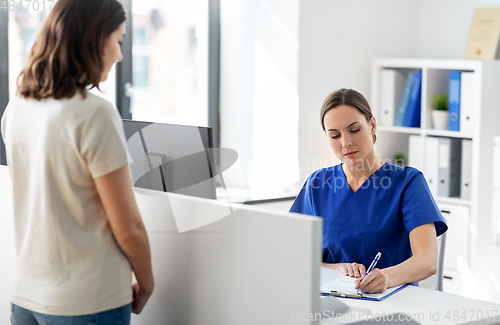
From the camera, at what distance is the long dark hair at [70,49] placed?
1.14 metres

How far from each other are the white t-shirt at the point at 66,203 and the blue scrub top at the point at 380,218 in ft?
2.82

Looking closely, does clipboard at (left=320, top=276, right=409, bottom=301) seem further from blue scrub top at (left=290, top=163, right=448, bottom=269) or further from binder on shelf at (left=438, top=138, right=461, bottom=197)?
binder on shelf at (left=438, top=138, right=461, bottom=197)

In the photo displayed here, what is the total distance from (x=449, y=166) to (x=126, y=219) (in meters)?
2.51

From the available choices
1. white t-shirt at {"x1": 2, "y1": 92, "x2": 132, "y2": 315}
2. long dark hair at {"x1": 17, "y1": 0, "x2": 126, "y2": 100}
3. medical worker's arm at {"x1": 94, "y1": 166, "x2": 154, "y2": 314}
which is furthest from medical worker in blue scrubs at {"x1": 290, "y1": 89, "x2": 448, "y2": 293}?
long dark hair at {"x1": 17, "y1": 0, "x2": 126, "y2": 100}

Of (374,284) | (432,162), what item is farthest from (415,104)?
(374,284)

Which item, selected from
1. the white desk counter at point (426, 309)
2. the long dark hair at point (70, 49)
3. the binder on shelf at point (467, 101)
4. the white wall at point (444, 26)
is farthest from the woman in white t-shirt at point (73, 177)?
the white wall at point (444, 26)

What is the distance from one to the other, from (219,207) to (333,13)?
2237 millimetres

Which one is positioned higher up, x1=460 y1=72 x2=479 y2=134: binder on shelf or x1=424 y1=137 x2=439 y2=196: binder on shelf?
x1=460 y1=72 x2=479 y2=134: binder on shelf

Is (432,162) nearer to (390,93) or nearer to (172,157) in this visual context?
(390,93)

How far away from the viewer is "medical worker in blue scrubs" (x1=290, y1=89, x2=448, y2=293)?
1.80 meters

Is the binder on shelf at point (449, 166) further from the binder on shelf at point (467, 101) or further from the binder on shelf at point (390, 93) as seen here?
the binder on shelf at point (390, 93)

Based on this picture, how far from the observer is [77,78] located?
3.76ft

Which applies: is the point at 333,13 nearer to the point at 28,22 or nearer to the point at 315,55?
the point at 315,55

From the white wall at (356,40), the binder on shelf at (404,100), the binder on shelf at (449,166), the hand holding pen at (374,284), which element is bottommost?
the hand holding pen at (374,284)
